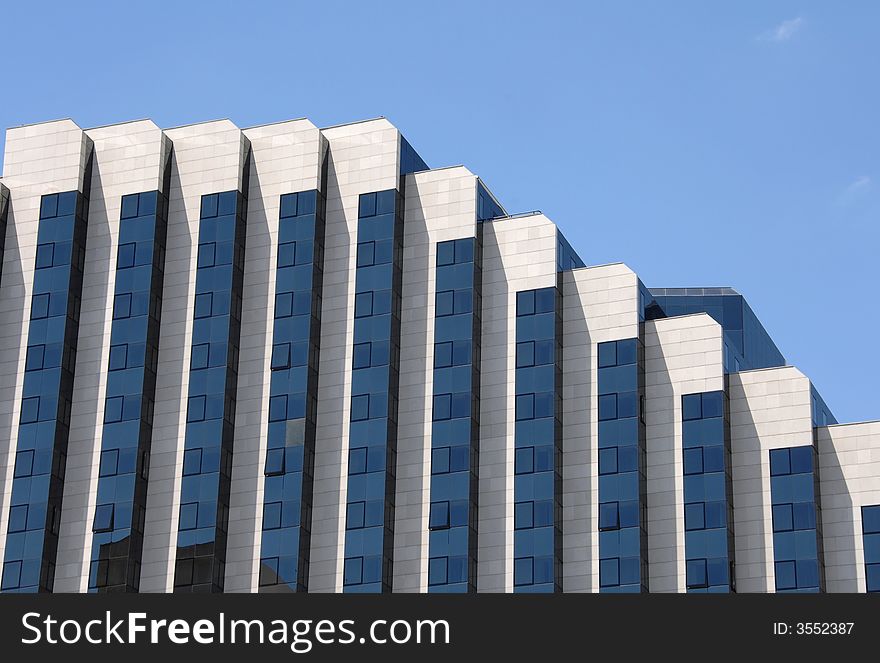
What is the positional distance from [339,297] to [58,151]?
925 inches

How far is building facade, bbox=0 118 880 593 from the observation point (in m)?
107

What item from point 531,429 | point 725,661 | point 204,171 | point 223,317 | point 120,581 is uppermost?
point 204,171

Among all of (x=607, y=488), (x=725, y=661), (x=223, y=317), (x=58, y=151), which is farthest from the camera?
(x=58, y=151)

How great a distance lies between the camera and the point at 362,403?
366 ft

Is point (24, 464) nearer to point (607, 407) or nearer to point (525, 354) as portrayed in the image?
point (525, 354)

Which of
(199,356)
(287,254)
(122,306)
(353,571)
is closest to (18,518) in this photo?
(199,356)

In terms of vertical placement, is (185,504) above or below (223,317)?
below

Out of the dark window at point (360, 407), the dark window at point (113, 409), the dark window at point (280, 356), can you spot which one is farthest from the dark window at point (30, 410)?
the dark window at point (360, 407)

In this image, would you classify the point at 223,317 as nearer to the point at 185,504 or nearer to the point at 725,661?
the point at 185,504

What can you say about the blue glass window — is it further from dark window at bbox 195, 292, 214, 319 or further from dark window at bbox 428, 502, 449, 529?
dark window at bbox 195, 292, 214, 319

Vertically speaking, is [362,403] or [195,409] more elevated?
[195,409]

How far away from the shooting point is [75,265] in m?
120

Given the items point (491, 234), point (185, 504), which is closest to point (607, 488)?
point (491, 234)

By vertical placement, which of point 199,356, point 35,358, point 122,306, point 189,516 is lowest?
point 189,516
